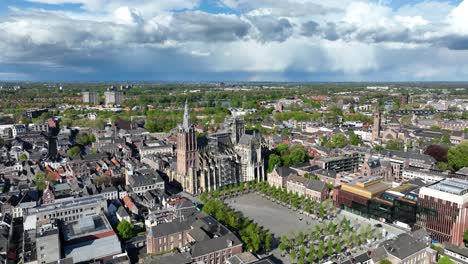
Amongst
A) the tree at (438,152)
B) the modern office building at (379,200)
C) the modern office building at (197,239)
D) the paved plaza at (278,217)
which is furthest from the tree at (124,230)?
the tree at (438,152)

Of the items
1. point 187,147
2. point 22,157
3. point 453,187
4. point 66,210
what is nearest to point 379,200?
point 453,187

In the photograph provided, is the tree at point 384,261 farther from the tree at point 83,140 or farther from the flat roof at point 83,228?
the tree at point 83,140

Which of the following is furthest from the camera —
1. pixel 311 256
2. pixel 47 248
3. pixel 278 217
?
pixel 278 217

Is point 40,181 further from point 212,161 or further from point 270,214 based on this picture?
point 270,214

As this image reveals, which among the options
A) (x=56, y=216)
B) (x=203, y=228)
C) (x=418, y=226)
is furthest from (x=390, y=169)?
(x=56, y=216)

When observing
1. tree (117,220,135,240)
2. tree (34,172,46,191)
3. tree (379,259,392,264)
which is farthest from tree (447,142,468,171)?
tree (34,172,46,191)

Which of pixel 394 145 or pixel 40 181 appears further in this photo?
pixel 394 145
